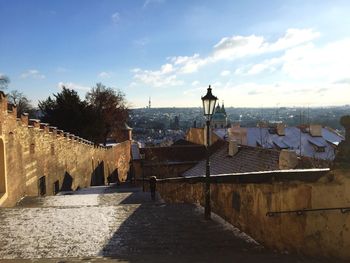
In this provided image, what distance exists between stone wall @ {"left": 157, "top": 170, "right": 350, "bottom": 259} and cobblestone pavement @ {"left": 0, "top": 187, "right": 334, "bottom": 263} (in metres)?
0.25

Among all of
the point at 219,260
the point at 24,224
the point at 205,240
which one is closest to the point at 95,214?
the point at 24,224

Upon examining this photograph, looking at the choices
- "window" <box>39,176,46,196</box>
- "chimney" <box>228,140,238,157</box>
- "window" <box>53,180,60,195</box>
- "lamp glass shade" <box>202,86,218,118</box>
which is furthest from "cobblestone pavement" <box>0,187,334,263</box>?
"chimney" <box>228,140,238,157</box>

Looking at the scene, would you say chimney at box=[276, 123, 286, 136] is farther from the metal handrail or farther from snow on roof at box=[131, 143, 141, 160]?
the metal handrail

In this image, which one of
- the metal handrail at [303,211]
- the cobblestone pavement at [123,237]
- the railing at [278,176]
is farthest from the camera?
the cobblestone pavement at [123,237]

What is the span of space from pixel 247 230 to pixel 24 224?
16.3 ft

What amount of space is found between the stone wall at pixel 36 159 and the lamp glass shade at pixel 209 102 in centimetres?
797

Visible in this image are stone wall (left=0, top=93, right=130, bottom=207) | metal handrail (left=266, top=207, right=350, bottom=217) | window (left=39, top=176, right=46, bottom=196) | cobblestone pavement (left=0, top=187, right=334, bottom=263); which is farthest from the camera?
window (left=39, top=176, right=46, bottom=196)

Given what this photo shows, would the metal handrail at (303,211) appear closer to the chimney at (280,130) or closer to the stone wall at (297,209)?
the stone wall at (297,209)

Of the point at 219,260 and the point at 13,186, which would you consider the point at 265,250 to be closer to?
the point at 219,260

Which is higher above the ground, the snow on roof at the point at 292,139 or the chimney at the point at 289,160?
the chimney at the point at 289,160

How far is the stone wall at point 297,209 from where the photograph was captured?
566 centimetres

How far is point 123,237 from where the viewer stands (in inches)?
314

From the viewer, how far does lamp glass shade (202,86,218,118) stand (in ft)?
31.5

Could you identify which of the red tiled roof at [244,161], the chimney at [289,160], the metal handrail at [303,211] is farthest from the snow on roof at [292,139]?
the metal handrail at [303,211]
